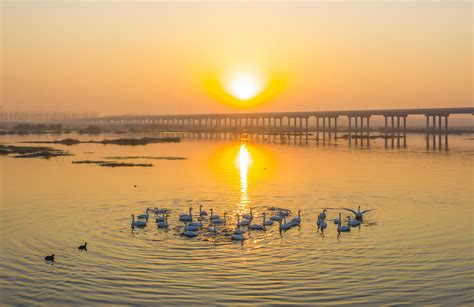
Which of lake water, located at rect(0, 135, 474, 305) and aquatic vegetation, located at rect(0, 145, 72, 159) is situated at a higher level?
aquatic vegetation, located at rect(0, 145, 72, 159)

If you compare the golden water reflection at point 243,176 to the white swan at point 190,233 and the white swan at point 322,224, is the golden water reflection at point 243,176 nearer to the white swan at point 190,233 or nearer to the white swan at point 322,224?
the white swan at point 322,224

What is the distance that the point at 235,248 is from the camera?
69.6ft

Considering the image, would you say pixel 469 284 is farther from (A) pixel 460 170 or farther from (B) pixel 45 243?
(A) pixel 460 170

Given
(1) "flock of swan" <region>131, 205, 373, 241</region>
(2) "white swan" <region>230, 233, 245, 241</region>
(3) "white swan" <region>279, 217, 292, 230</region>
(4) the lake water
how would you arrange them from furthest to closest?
(3) "white swan" <region>279, 217, 292, 230</region> → (1) "flock of swan" <region>131, 205, 373, 241</region> → (2) "white swan" <region>230, 233, 245, 241</region> → (4) the lake water

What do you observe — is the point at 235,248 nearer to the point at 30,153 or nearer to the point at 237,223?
the point at 237,223

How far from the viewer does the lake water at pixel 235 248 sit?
16.3 m

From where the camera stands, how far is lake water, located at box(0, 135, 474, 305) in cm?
1628

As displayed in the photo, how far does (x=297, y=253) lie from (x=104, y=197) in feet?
60.2

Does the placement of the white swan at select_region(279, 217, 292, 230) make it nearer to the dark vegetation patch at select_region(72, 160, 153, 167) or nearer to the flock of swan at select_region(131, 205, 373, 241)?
the flock of swan at select_region(131, 205, 373, 241)

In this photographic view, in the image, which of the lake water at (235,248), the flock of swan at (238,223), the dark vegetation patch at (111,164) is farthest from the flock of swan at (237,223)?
the dark vegetation patch at (111,164)

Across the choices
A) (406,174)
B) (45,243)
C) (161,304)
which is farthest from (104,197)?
(406,174)

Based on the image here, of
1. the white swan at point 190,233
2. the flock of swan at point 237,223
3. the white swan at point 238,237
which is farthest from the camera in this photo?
the flock of swan at point 237,223

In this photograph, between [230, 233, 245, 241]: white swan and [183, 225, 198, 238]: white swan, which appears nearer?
[230, 233, 245, 241]: white swan

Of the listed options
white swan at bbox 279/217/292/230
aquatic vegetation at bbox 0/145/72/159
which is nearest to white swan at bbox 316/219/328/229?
white swan at bbox 279/217/292/230
